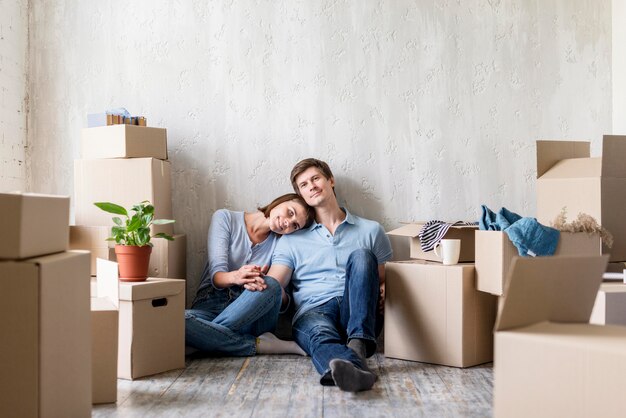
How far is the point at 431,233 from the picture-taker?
308 cm

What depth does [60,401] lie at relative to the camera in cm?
174

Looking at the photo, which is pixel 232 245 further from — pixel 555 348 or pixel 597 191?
pixel 555 348

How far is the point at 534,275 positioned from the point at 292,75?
7.68 ft

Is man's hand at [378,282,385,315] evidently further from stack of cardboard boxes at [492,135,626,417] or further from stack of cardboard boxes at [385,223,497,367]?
stack of cardboard boxes at [492,135,626,417]

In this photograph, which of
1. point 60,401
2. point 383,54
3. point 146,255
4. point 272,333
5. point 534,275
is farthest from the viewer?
point 383,54

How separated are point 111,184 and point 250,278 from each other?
73 cm

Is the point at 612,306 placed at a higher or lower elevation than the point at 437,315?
higher

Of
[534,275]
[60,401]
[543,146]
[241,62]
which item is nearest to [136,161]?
[241,62]

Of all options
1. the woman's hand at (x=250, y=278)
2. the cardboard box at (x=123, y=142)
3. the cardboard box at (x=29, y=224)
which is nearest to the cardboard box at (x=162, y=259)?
the woman's hand at (x=250, y=278)

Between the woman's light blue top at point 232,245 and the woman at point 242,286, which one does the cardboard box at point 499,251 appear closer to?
the woman at point 242,286

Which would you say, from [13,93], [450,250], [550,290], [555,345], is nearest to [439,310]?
[450,250]

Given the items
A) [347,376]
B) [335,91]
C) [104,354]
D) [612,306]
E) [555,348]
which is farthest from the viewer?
[335,91]

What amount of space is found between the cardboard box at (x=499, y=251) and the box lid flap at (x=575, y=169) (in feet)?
0.93

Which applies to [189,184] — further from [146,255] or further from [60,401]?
[60,401]
